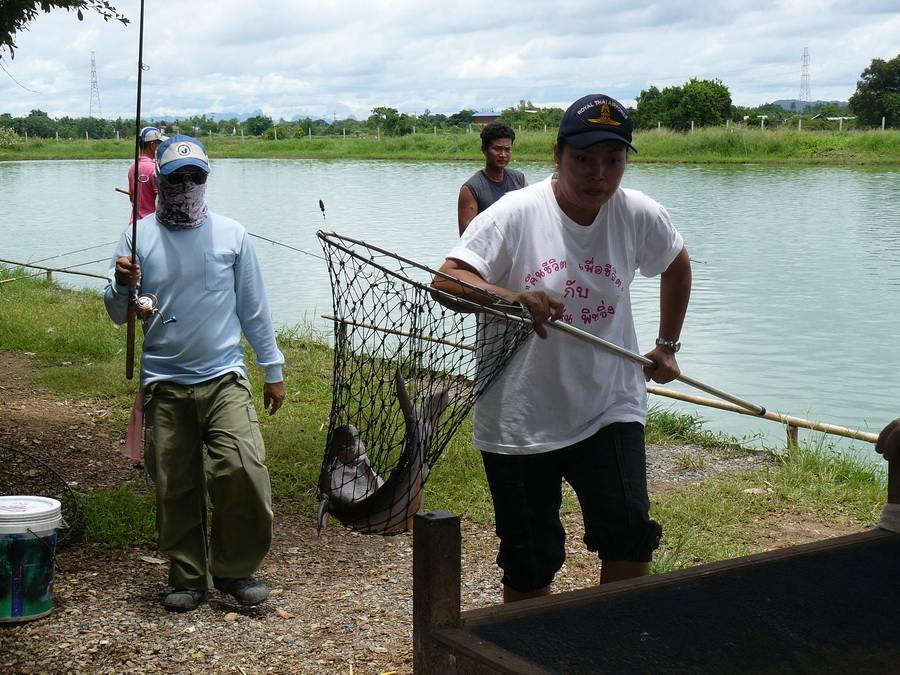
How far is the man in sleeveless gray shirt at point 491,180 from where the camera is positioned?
21.8 ft

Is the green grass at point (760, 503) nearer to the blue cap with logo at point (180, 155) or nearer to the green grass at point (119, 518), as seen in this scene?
the green grass at point (119, 518)

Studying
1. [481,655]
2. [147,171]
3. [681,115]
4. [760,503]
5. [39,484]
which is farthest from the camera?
[681,115]

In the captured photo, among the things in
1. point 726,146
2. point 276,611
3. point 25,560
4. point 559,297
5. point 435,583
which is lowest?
point 276,611

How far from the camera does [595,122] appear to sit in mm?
3131

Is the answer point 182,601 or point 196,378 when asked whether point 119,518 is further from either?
point 196,378

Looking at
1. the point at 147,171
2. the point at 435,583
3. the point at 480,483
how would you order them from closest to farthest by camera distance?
the point at 435,583, the point at 480,483, the point at 147,171

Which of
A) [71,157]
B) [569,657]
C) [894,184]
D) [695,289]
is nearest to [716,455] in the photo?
[569,657]

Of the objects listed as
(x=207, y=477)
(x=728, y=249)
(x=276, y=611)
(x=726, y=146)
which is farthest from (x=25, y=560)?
(x=726, y=146)

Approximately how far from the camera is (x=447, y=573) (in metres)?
2.12

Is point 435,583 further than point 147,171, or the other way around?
point 147,171

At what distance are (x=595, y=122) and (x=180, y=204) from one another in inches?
69.7

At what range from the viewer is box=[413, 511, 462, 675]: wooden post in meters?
2.10

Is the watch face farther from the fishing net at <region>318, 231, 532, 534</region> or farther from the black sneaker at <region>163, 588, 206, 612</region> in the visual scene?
the black sneaker at <region>163, 588, 206, 612</region>

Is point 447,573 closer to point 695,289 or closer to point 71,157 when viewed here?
point 695,289
